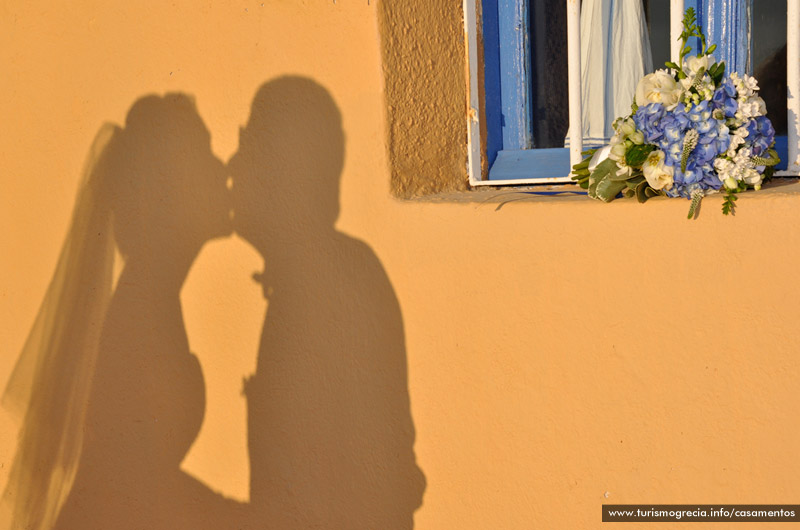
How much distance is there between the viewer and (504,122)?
2379 mm

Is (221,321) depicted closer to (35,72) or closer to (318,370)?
(318,370)

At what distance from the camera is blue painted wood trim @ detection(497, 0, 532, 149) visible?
2.33 m

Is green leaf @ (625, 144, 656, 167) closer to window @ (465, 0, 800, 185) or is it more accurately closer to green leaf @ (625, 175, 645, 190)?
green leaf @ (625, 175, 645, 190)

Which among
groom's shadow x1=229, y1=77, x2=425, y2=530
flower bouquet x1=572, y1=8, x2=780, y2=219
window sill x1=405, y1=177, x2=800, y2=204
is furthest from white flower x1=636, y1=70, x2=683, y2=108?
groom's shadow x1=229, y1=77, x2=425, y2=530

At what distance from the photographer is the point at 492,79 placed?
7.70 feet

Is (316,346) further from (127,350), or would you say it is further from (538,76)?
(538,76)

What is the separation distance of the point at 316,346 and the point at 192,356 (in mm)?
473

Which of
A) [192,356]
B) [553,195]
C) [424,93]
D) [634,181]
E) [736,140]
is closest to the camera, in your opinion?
[736,140]

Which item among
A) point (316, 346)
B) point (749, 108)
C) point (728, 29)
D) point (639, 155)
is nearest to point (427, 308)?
point (316, 346)

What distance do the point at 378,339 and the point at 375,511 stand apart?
0.49 meters

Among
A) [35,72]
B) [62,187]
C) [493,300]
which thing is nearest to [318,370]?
[493,300]

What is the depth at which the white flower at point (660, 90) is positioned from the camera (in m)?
1.73

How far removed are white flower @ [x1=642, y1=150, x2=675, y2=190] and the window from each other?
339 mm

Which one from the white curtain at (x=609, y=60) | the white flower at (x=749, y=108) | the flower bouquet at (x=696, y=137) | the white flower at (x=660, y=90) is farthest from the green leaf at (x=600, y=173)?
the white curtain at (x=609, y=60)
